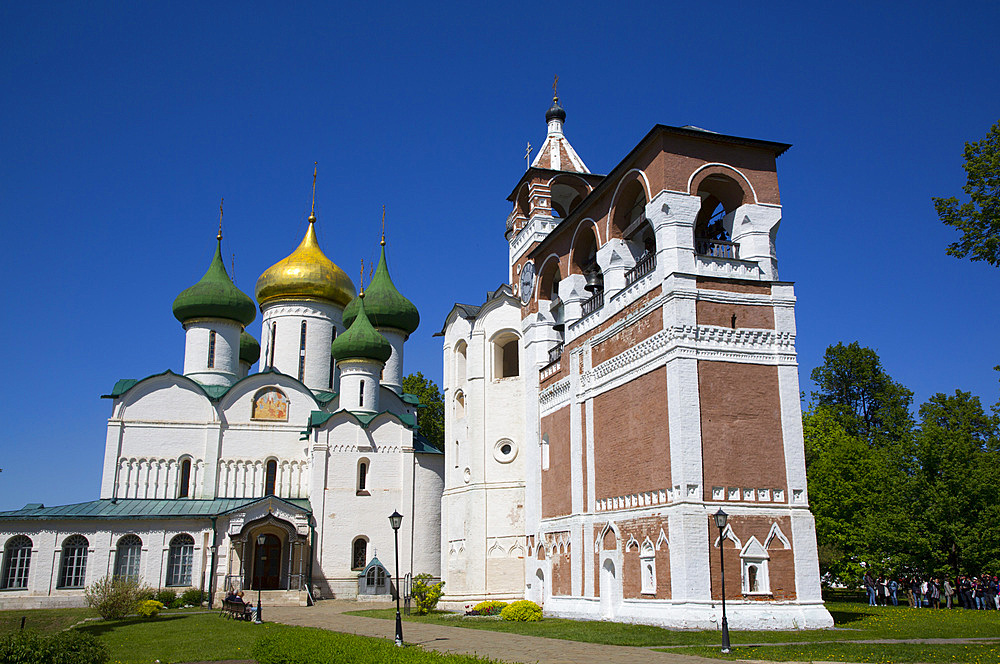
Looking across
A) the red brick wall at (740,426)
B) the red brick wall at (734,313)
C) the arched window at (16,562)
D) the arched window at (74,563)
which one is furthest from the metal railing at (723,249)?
the arched window at (16,562)

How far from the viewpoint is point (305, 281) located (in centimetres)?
3800

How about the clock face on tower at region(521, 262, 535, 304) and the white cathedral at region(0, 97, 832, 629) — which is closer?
the white cathedral at region(0, 97, 832, 629)

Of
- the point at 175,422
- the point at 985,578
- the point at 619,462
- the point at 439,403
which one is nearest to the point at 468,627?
the point at 619,462

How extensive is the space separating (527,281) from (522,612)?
11.1 meters

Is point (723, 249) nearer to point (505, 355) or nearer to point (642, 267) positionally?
point (642, 267)

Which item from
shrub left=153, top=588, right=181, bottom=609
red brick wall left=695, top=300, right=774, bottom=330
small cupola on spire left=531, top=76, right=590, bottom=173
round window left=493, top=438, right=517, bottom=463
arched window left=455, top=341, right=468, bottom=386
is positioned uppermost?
small cupola on spire left=531, top=76, right=590, bottom=173

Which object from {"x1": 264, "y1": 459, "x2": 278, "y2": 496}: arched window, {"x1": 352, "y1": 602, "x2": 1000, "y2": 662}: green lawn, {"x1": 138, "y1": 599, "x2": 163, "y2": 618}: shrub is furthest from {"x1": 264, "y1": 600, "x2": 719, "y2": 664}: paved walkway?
{"x1": 264, "y1": 459, "x2": 278, "y2": 496}: arched window

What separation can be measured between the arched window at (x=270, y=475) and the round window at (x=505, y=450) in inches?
428

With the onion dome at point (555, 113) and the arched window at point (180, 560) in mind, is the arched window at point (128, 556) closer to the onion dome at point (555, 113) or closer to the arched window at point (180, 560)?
the arched window at point (180, 560)

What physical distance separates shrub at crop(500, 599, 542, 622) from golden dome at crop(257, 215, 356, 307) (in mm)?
20656

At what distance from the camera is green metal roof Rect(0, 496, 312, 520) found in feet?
95.0

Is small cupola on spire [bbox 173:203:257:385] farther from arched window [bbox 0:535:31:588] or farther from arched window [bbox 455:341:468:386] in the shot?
arched window [bbox 455:341:468:386]

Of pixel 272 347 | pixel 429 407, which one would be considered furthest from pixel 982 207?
pixel 429 407

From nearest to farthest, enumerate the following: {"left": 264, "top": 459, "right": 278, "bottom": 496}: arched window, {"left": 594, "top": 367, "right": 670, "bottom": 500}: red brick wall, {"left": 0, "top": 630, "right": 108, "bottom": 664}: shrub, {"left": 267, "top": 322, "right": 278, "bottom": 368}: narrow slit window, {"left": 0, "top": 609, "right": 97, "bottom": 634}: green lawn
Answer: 1. {"left": 0, "top": 630, "right": 108, "bottom": 664}: shrub
2. {"left": 594, "top": 367, "right": 670, "bottom": 500}: red brick wall
3. {"left": 0, "top": 609, "right": 97, "bottom": 634}: green lawn
4. {"left": 264, "top": 459, "right": 278, "bottom": 496}: arched window
5. {"left": 267, "top": 322, "right": 278, "bottom": 368}: narrow slit window
